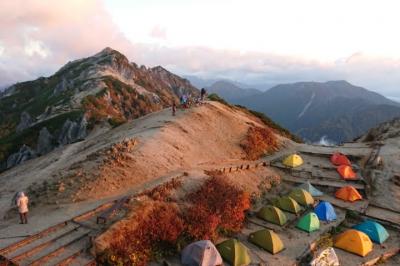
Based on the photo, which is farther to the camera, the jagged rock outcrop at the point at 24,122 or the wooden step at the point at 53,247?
the jagged rock outcrop at the point at 24,122

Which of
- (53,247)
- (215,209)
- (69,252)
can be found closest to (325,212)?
(215,209)

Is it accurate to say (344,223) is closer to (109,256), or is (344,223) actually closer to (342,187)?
(342,187)

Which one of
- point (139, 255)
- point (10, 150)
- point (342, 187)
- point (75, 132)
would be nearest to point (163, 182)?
point (139, 255)

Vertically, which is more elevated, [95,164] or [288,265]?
[95,164]

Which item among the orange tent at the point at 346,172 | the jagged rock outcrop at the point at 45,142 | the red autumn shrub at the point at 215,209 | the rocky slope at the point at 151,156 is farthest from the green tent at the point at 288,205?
the jagged rock outcrop at the point at 45,142

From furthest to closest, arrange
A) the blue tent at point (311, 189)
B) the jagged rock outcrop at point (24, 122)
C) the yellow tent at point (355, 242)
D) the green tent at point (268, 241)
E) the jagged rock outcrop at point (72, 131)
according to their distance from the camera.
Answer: the jagged rock outcrop at point (24, 122)
the jagged rock outcrop at point (72, 131)
the blue tent at point (311, 189)
the yellow tent at point (355, 242)
the green tent at point (268, 241)

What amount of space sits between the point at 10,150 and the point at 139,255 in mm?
73037

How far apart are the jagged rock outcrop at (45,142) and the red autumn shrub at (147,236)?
63600 mm

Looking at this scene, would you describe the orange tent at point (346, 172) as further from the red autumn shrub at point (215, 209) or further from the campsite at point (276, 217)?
the red autumn shrub at point (215, 209)

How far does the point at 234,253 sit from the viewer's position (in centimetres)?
2045

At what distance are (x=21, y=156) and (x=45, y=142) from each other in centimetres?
548

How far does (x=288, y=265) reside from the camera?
21.2 metres

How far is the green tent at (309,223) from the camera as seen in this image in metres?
25.4

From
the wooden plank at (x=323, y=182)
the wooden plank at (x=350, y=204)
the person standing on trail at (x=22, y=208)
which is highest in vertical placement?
the person standing on trail at (x=22, y=208)
